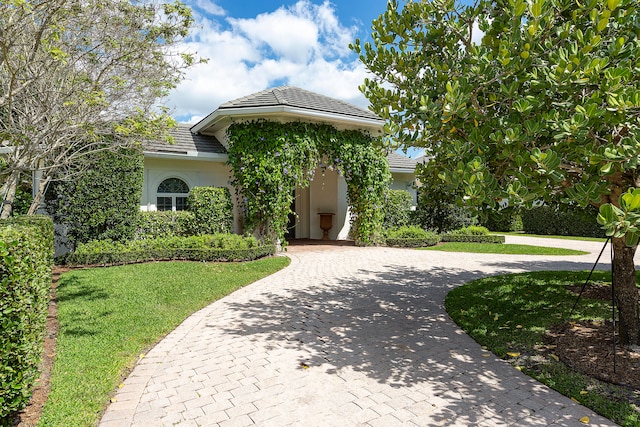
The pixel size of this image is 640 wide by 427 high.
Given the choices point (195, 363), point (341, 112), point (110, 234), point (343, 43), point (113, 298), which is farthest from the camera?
point (341, 112)

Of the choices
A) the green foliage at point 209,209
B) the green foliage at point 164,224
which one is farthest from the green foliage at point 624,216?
the green foliage at point 164,224

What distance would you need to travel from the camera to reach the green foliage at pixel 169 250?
1028 centimetres

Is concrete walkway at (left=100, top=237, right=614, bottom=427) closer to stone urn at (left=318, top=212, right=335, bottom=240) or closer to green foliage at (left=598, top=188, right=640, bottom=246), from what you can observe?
green foliage at (left=598, top=188, right=640, bottom=246)

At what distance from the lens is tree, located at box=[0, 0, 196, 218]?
5070 millimetres

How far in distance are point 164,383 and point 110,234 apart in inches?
332

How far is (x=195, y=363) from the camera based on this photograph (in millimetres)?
4441

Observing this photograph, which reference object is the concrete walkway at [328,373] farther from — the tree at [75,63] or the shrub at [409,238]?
the shrub at [409,238]

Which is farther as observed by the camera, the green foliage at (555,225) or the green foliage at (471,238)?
the green foliage at (555,225)

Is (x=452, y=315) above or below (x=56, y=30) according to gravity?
below

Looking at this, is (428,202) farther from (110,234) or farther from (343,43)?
(110,234)

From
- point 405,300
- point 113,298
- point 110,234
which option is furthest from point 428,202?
point 110,234

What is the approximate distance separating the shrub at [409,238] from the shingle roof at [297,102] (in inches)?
187

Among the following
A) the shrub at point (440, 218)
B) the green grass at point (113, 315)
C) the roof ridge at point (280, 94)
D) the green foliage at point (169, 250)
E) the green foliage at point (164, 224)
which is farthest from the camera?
the shrub at point (440, 218)

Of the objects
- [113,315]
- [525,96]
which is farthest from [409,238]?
[525,96]
